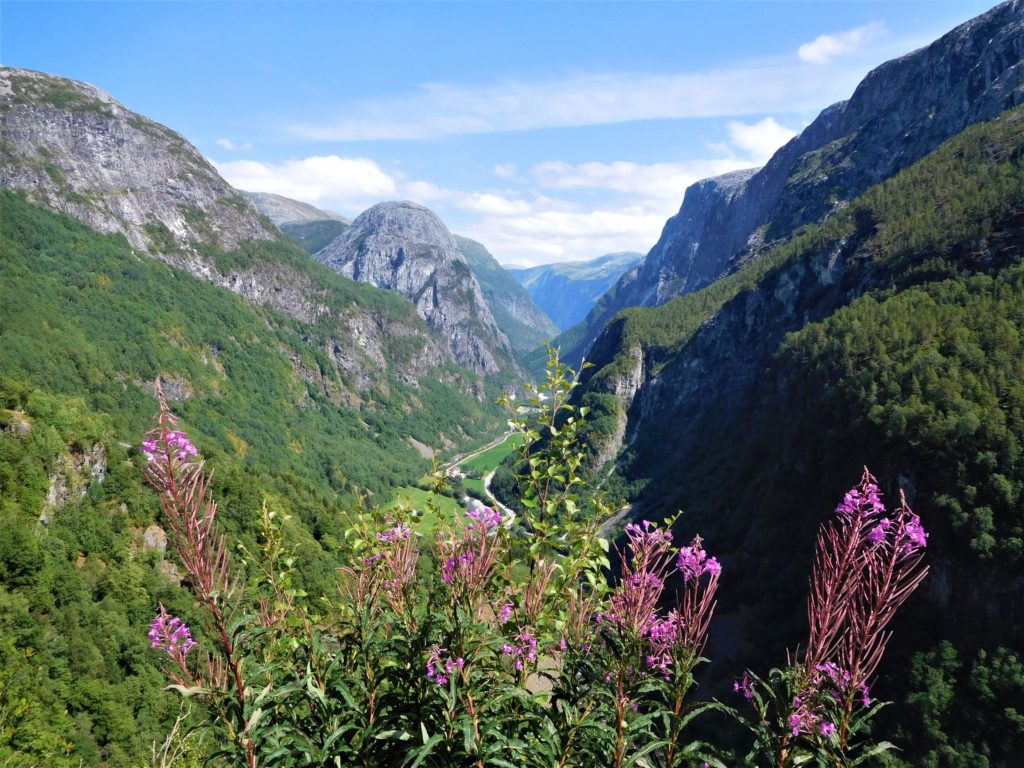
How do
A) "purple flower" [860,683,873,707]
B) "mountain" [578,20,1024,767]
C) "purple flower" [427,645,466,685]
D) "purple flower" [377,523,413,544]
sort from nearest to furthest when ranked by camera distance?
"purple flower" [860,683,873,707], "purple flower" [427,645,466,685], "purple flower" [377,523,413,544], "mountain" [578,20,1024,767]

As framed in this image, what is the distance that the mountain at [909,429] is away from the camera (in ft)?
193

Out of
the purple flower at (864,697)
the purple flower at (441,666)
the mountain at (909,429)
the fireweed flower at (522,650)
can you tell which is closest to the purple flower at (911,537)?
the purple flower at (864,697)

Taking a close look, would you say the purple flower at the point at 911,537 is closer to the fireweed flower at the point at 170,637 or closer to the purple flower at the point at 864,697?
the purple flower at the point at 864,697

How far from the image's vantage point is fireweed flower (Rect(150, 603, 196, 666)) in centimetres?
591

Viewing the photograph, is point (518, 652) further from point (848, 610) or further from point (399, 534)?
point (848, 610)

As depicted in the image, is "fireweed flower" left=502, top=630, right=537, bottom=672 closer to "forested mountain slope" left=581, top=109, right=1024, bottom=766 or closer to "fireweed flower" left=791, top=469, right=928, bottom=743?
"fireweed flower" left=791, top=469, right=928, bottom=743

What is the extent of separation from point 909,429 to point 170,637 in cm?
9123

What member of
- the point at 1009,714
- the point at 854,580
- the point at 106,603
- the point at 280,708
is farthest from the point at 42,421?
the point at 1009,714

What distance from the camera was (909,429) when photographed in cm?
7544

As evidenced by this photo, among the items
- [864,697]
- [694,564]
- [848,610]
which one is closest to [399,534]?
[694,564]

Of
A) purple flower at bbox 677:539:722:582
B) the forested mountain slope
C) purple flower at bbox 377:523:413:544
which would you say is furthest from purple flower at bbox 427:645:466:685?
the forested mountain slope

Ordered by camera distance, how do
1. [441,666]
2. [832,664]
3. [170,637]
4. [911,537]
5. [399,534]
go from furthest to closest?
[399,534] → [170,637] → [911,537] → [441,666] → [832,664]

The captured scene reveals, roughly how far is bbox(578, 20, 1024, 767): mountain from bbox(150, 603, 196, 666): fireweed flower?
68991mm

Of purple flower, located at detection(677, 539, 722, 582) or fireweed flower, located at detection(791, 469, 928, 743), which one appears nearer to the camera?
fireweed flower, located at detection(791, 469, 928, 743)
